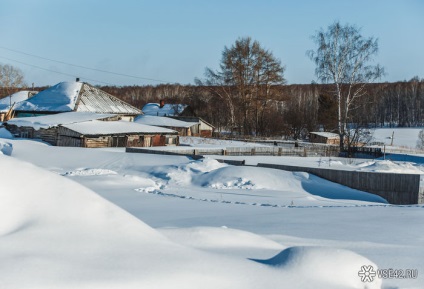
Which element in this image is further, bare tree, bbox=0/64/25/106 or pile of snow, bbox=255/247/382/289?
bare tree, bbox=0/64/25/106

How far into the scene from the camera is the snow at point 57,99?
4097 centimetres

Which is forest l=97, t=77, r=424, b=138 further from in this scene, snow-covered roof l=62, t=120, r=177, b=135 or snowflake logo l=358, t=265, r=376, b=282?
snowflake logo l=358, t=265, r=376, b=282

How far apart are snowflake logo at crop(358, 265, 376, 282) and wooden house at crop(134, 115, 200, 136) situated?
44630mm

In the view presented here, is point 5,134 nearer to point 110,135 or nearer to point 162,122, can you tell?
point 110,135

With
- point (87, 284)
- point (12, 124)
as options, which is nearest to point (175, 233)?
point (87, 284)

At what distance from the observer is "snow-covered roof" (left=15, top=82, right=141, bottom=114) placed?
4106 cm

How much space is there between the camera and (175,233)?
17.4 ft

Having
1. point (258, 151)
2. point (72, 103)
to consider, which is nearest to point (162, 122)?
point (72, 103)

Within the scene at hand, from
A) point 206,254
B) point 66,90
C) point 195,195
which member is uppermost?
point 66,90

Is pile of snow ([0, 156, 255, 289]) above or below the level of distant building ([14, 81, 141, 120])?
below

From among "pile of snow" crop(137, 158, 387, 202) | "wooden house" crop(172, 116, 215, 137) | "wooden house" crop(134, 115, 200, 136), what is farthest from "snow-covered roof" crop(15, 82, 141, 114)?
"pile of snow" crop(137, 158, 387, 202)

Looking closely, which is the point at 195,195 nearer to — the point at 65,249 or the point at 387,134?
the point at 65,249

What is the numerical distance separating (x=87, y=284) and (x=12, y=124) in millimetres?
35219

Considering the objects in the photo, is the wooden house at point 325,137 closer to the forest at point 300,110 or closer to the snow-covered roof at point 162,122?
the forest at point 300,110
